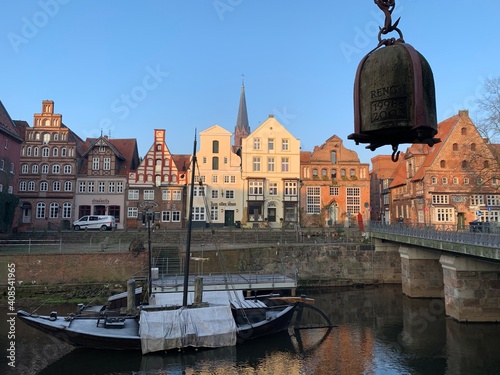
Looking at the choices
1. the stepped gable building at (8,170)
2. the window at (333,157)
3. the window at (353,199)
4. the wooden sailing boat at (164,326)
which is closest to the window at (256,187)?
the window at (333,157)

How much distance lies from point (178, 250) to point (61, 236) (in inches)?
471

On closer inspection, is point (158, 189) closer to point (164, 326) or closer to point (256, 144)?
point (256, 144)

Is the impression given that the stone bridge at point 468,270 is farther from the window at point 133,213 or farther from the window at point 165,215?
the window at point 133,213

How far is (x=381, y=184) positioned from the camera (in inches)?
2534

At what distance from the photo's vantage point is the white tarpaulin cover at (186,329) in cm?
1720

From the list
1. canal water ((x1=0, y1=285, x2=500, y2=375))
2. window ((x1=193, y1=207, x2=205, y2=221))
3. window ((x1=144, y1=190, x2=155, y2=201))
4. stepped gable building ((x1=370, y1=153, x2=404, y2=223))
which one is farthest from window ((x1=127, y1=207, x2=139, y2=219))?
stepped gable building ((x1=370, y1=153, x2=404, y2=223))

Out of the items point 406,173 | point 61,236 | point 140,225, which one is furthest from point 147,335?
point 406,173

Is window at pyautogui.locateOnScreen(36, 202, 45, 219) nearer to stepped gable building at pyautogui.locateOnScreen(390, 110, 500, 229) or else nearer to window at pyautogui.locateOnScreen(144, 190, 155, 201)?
window at pyautogui.locateOnScreen(144, 190, 155, 201)

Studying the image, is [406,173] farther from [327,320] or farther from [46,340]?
[46,340]

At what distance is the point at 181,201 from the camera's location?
47.2 m

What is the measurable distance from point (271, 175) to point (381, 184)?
24.3 m

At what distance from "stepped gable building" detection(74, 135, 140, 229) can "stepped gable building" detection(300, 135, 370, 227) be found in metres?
22.5

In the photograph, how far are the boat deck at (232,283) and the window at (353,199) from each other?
25375 millimetres

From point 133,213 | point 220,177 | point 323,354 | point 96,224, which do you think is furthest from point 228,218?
point 323,354
